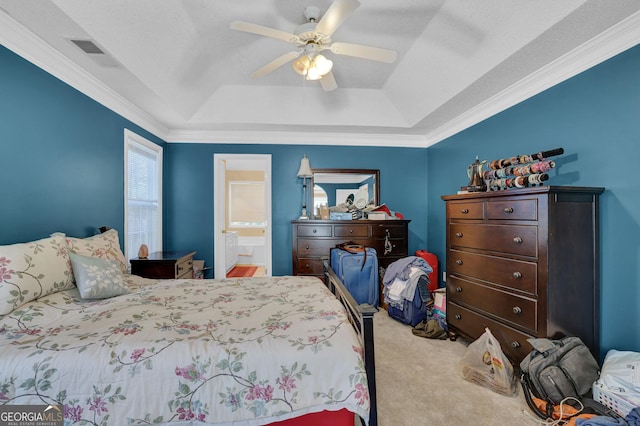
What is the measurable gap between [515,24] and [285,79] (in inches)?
93.0

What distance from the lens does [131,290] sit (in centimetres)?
199

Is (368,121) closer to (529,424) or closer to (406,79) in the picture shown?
(406,79)

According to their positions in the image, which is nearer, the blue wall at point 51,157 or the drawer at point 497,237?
the blue wall at point 51,157

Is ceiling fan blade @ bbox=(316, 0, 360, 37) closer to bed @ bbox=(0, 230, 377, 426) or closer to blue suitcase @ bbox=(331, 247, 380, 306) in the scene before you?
bed @ bbox=(0, 230, 377, 426)

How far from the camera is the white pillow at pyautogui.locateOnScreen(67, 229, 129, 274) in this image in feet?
6.35

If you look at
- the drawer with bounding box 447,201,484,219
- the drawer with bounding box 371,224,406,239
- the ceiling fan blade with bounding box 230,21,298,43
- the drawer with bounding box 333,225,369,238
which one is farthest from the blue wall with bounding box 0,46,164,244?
the drawer with bounding box 447,201,484,219

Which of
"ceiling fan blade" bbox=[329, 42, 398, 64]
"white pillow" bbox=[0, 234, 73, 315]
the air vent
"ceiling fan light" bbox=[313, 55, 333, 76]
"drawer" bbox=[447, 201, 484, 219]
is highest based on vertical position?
the air vent

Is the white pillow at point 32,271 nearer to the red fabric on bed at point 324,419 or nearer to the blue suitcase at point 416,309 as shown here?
the red fabric on bed at point 324,419

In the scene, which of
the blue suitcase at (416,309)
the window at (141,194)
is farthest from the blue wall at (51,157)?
the blue suitcase at (416,309)

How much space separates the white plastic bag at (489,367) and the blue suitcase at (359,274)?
1.41 meters

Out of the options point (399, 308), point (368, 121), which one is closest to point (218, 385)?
point (399, 308)

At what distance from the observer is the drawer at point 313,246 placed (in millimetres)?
3897

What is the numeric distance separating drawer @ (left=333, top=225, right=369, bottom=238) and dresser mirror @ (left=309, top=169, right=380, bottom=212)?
52 cm

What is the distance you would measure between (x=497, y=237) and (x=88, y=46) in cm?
356
